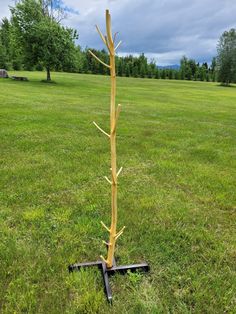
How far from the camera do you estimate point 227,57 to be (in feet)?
143

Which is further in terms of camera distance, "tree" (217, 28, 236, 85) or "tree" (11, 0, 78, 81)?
"tree" (217, 28, 236, 85)

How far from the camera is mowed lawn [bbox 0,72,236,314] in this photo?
2.11 meters

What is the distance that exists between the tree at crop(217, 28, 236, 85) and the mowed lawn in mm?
42396

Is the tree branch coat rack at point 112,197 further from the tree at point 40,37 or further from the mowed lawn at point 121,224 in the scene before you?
the tree at point 40,37

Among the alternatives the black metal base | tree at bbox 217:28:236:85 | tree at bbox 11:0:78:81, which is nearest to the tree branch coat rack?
the black metal base

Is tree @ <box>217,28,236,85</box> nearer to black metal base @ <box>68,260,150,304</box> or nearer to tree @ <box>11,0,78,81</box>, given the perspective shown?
tree @ <box>11,0,78,81</box>

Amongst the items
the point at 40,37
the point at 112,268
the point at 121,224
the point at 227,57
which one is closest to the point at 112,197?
the point at 112,268

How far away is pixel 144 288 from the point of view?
2.20 meters

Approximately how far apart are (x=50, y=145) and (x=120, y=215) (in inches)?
124

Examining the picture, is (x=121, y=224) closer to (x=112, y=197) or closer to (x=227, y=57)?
(x=112, y=197)

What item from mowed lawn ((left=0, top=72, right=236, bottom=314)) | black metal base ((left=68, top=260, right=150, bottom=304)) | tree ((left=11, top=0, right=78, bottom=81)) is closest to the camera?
mowed lawn ((left=0, top=72, right=236, bottom=314))

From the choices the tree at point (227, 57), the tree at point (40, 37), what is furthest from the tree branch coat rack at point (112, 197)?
the tree at point (227, 57)

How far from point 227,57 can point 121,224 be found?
47.0 m

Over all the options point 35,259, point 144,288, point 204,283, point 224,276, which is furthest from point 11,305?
point 224,276
